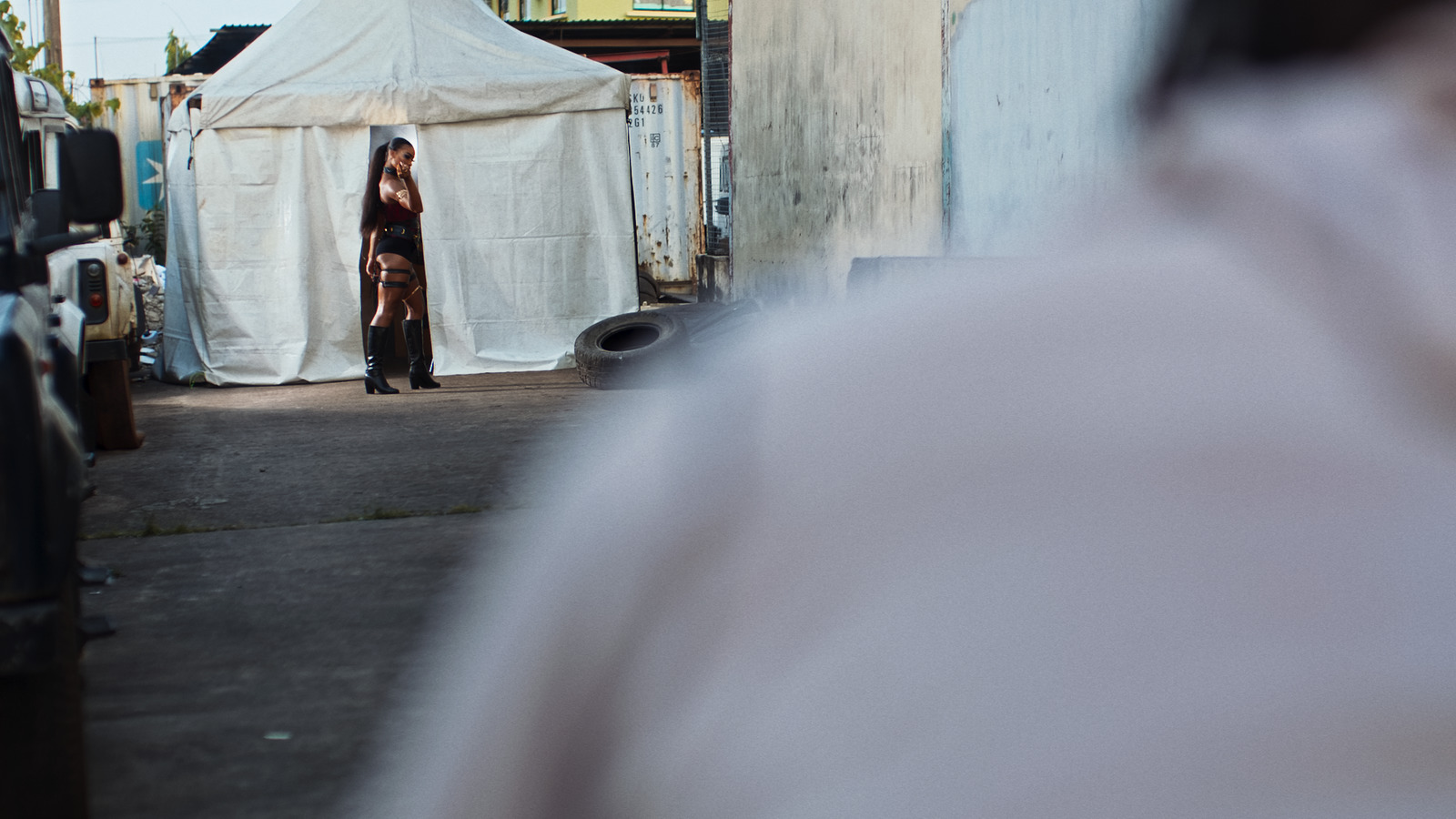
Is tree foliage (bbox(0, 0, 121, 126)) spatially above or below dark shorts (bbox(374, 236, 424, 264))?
above

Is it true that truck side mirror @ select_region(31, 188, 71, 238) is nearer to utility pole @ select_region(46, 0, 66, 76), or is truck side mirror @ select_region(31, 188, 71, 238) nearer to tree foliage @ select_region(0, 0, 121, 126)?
tree foliage @ select_region(0, 0, 121, 126)

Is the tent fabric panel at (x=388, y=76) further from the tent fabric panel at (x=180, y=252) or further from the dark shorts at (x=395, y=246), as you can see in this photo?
the dark shorts at (x=395, y=246)

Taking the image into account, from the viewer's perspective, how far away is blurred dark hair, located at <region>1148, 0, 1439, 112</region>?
479 millimetres

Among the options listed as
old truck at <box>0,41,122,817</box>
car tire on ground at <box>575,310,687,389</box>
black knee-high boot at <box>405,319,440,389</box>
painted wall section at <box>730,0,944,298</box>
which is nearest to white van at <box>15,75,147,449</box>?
black knee-high boot at <box>405,319,440,389</box>

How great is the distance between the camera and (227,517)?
5.94 m

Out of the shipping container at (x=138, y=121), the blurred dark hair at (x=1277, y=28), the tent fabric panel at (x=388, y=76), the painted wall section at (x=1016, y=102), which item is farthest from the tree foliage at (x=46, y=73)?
the blurred dark hair at (x=1277, y=28)

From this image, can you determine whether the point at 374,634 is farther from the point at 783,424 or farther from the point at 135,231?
the point at 135,231

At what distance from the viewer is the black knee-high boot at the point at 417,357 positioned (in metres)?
10.0

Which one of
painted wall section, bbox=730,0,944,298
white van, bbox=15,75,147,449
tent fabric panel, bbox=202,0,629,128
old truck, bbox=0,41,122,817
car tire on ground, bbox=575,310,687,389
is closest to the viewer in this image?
→ old truck, bbox=0,41,122,817

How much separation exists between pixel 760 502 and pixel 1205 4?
0.24 metres

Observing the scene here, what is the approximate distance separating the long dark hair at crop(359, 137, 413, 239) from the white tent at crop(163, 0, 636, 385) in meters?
0.69

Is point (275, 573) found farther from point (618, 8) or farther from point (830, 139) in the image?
point (618, 8)

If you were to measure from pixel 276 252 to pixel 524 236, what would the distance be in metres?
1.86

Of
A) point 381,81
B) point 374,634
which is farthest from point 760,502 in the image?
point 381,81
